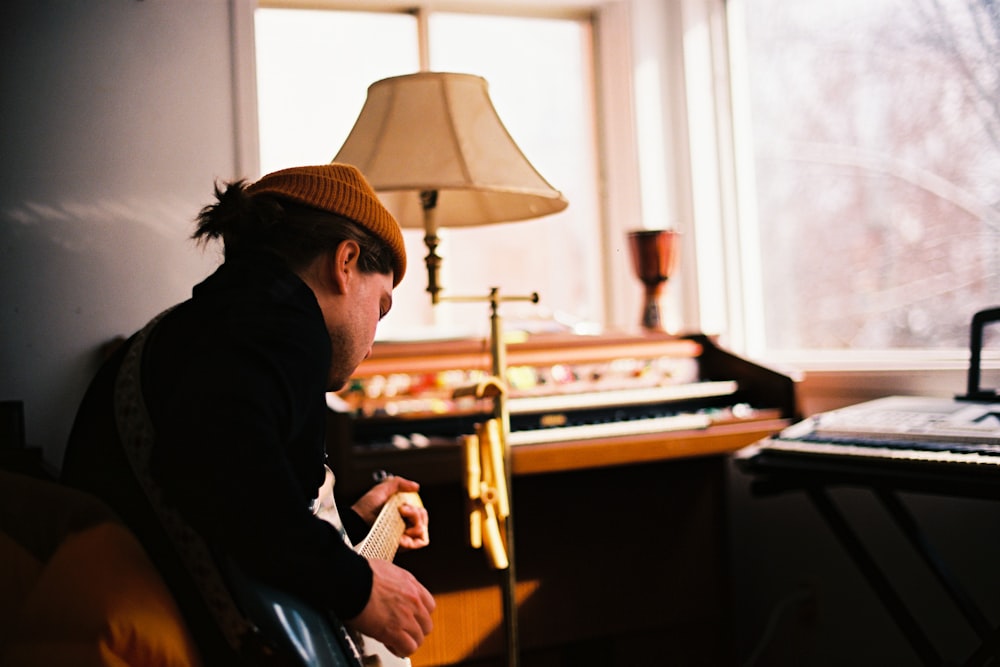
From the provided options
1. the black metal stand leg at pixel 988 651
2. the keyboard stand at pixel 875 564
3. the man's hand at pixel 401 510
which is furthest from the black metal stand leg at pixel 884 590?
the man's hand at pixel 401 510

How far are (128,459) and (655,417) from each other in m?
1.62

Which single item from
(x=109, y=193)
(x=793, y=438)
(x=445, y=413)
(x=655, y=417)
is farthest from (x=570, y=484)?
(x=109, y=193)

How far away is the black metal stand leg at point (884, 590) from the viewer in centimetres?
197

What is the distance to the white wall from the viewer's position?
76.1 inches

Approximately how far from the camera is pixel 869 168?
2.87m

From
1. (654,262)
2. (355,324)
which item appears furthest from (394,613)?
(654,262)

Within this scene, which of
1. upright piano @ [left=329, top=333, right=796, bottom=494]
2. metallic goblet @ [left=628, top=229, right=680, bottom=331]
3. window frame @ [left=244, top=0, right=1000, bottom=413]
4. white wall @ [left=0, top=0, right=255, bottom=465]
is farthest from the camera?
window frame @ [left=244, top=0, right=1000, bottom=413]

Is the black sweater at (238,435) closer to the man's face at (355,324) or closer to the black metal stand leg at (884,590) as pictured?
the man's face at (355,324)

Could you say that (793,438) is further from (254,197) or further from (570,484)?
(254,197)

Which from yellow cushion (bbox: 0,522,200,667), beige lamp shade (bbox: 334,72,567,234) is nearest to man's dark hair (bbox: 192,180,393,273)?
yellow cushion (bbox: 0,522,200,667)

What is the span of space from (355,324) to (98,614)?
0.46 m

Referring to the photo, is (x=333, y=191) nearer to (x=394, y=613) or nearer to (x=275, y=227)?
(x=275, y=227)

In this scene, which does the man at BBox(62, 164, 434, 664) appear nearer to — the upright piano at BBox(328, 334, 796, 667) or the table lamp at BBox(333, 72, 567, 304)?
the table lamp at BBox(333, 72, 567, 304)

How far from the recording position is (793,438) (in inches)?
76.2
